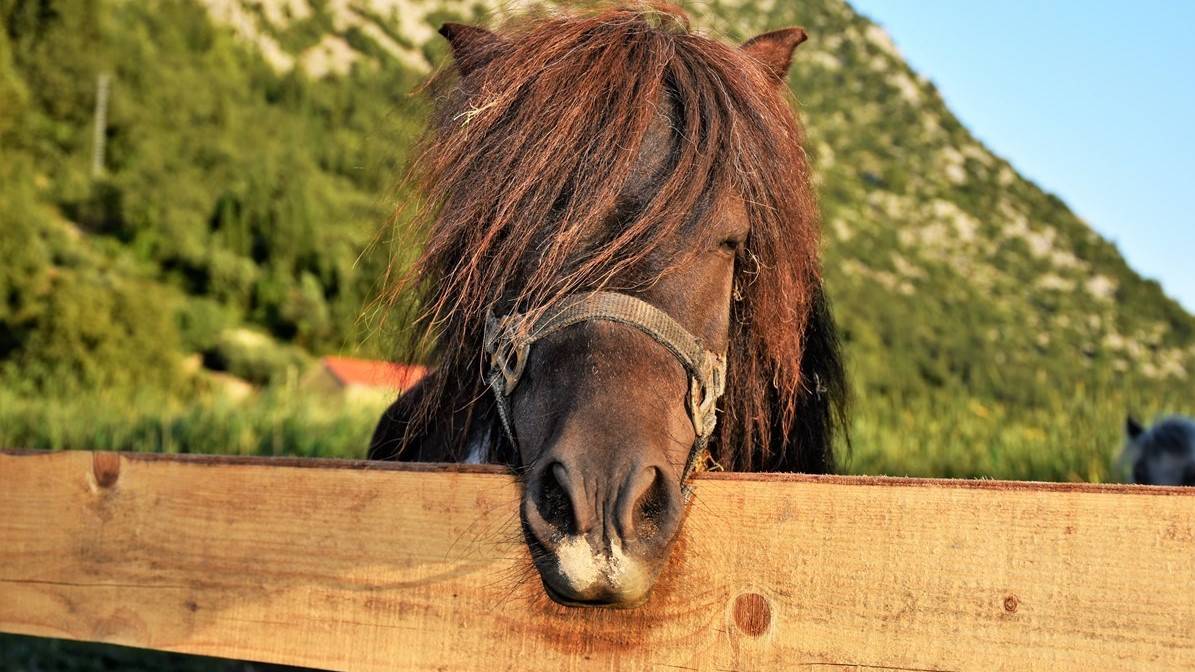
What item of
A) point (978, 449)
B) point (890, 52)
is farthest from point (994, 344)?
point (890, 52)

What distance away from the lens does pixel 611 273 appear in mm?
1891

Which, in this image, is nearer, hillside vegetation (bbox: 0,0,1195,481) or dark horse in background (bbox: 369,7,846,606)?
dark horse in background (bbox: 369,7,846,606)

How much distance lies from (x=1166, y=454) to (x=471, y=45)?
18.0ft

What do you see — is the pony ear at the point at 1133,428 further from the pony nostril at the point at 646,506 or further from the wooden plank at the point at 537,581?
the pony nostril at the point at 646,506

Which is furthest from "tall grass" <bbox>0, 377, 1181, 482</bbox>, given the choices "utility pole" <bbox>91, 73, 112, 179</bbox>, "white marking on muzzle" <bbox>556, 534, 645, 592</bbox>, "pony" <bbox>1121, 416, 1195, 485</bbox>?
"utility pole" <bbox>91, 73, 112, 179</bbox>

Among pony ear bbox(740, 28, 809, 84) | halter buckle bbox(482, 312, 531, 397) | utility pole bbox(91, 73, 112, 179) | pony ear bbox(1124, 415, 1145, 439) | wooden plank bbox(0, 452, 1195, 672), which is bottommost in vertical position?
wooden plank bbox(0, 452, 1195, 672)

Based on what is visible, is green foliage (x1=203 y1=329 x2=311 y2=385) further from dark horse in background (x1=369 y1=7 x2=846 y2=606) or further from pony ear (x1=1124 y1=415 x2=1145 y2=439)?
dark horse in background (x1=369 y1=7 x2=846 y2=606)

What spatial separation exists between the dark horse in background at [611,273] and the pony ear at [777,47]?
2.1 inches

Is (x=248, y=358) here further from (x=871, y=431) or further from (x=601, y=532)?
(x=601, y=532)

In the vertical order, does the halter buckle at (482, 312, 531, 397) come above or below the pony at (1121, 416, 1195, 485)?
below

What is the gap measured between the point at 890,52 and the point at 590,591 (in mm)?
102841

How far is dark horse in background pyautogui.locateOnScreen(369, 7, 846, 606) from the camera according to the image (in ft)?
5.23

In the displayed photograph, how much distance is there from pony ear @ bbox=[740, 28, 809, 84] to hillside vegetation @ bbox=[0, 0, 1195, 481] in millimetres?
114

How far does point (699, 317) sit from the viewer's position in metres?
2.02
